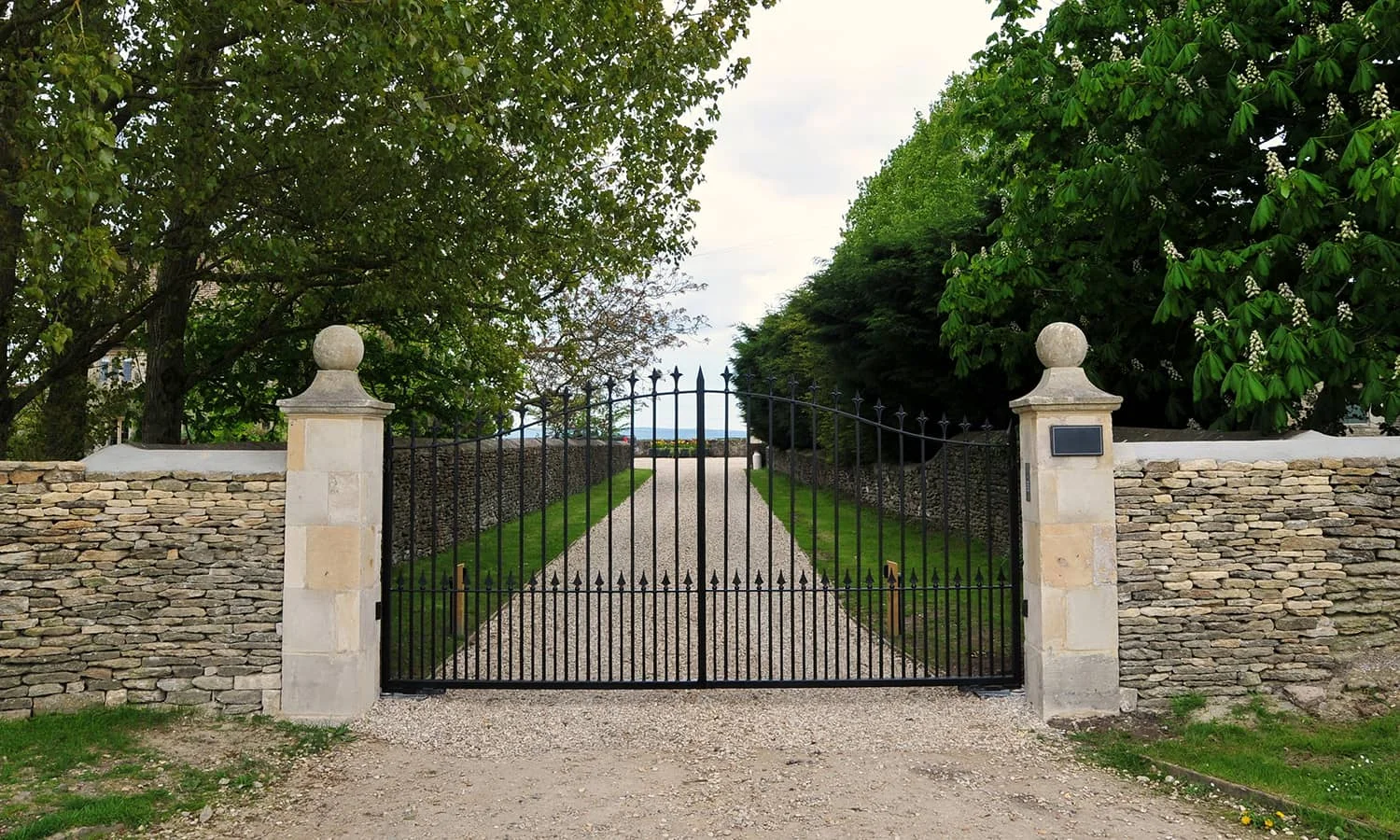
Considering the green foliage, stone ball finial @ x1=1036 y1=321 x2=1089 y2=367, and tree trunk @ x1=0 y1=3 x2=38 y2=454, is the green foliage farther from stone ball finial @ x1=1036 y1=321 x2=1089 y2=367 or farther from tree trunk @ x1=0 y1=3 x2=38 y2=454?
tree trunk @ x1=0 y1=3 x2=38 y2=454

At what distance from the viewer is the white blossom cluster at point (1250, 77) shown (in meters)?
6.93

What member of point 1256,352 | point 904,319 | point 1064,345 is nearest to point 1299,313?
point 1256,352

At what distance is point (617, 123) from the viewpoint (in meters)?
9.48

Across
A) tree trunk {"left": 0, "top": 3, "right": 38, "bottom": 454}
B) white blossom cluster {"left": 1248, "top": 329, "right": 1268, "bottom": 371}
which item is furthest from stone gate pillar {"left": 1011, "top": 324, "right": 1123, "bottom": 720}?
tree trunk {"left": 0, "top": 3, "right": 38, "bottom": 454}

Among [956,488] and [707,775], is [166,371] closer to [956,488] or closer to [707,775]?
[707,775]

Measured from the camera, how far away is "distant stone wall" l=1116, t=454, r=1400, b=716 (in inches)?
243

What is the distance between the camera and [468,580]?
10.4 metres

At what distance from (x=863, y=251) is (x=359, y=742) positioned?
12.5 m

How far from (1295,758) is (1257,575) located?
4.50ft

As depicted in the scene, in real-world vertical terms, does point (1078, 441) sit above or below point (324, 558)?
above

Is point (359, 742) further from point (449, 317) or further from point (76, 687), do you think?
point (449, 317)

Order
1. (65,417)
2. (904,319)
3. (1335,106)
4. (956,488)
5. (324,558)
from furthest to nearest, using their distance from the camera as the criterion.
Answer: (956,488), (904,319), (65,417), (1335,106), (324,558)

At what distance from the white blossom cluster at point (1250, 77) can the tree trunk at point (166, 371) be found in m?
10.9

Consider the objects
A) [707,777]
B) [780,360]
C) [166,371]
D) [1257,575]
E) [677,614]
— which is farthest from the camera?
[780,360]
